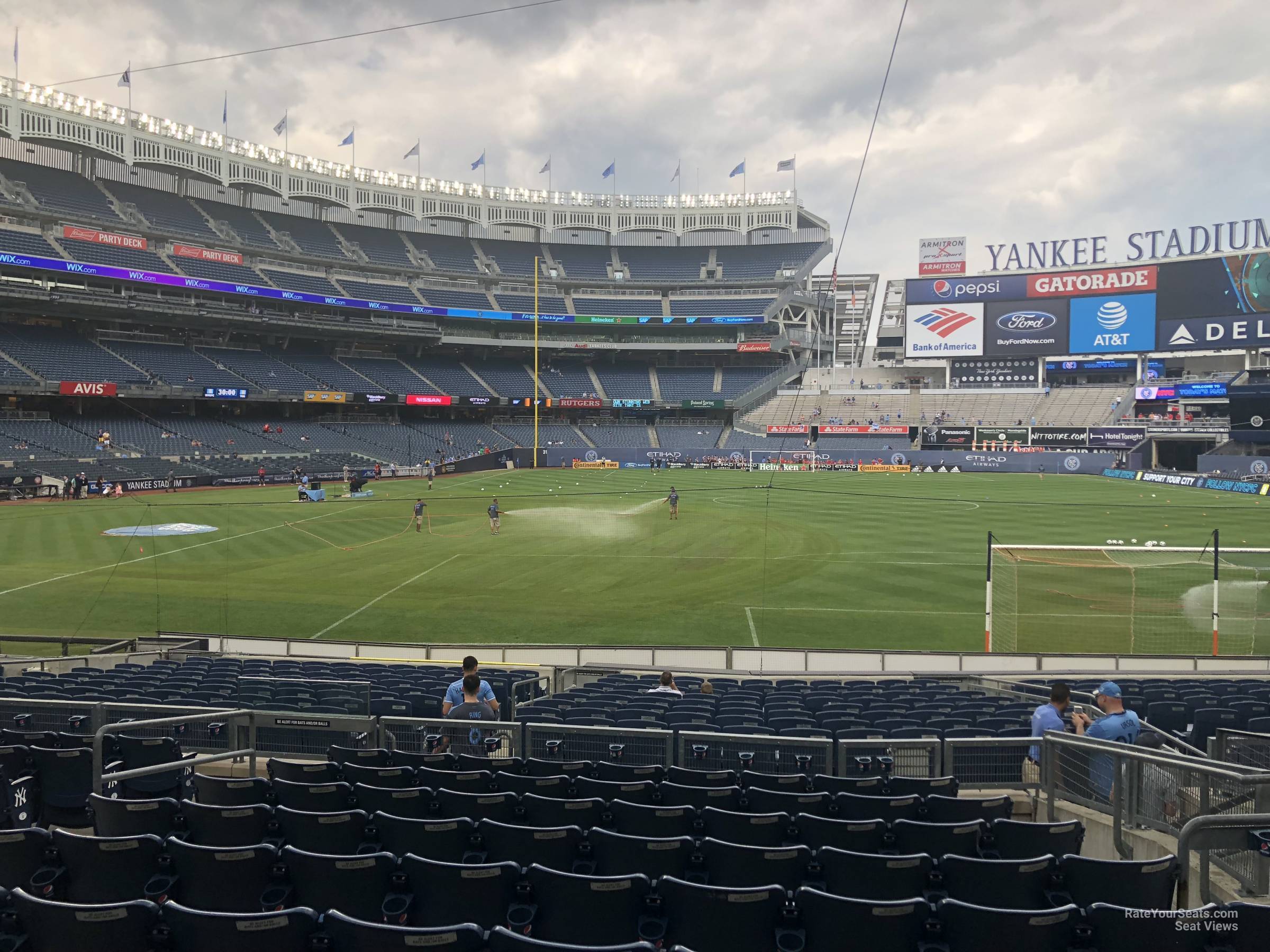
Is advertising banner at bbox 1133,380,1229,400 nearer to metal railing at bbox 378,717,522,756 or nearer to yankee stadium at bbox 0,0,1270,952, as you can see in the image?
yankee stadium at bbox 0,0,1270,952

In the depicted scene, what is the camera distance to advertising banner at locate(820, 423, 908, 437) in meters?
92.6

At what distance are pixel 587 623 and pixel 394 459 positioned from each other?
56626 millimetres

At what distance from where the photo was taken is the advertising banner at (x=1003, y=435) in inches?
3477

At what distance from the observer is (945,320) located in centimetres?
9812

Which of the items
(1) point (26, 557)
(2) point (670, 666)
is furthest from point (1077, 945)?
(1) point (26, 557)

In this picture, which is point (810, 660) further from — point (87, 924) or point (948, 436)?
point (948, 436)

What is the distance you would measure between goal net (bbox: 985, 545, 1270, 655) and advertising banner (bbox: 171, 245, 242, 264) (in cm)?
7729

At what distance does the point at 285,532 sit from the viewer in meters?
37.4

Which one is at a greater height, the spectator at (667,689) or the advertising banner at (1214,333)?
the advertising banner at (1214,333)

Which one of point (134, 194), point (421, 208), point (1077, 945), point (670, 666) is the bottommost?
point (670, 666)

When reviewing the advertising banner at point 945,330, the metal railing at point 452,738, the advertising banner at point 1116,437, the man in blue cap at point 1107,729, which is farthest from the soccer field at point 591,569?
the advertising banner at point 945,330

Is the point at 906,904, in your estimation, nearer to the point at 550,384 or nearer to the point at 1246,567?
the point at 1246,567

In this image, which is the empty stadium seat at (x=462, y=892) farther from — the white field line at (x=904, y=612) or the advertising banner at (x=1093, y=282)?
the advertising banner at (x=1093, y=282)

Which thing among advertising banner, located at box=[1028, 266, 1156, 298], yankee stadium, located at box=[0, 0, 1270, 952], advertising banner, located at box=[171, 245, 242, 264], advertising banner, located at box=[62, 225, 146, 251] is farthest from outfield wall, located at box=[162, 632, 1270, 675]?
advertising banner, located at box=[1028, 266, 1156, 298]
